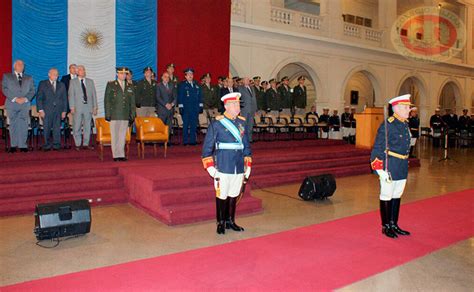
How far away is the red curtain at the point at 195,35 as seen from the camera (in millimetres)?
11141

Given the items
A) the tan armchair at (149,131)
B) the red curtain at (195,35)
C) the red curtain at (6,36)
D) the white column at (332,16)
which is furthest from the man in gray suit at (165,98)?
the white column at (332,16)

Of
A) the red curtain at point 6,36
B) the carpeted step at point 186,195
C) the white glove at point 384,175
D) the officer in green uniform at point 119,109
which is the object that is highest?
the red curtain at point 6,36

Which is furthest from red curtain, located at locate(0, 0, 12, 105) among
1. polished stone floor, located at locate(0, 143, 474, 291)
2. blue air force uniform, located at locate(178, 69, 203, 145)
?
polished stone floor, located at locate(0, 143, 474, 291)

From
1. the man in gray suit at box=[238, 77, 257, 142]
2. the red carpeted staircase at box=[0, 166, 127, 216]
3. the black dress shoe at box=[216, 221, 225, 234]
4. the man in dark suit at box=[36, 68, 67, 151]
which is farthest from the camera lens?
the man in gray suit at box=[238, 77, 257, 142]

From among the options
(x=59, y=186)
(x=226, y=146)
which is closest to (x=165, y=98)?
(x=59, y=186)

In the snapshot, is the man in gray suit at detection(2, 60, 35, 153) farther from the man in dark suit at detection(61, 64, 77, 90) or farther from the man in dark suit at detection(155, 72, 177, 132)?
the man in dark suit at detection(155, 72, 177, 132)

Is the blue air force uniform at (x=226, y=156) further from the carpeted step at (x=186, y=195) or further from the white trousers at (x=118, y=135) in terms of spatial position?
the white trousers at (x=118, y=135)

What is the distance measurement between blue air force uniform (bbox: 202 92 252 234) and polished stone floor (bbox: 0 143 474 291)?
19.3 inches

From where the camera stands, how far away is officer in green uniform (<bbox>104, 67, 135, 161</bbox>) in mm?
7578

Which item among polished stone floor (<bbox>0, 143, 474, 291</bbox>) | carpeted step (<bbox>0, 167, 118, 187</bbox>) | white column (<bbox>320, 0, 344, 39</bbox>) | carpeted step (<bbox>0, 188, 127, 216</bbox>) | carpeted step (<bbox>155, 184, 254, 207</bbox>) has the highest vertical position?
white column (<bbox>320, 0, 344, 39</bbox>)

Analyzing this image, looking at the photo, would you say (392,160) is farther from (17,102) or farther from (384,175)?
(17,102)

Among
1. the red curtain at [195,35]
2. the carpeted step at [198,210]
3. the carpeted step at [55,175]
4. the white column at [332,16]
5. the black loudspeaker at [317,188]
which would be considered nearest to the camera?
the carpeted step at [198,210]

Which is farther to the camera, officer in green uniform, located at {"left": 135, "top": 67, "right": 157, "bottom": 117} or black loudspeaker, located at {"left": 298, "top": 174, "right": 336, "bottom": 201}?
officer in green uniform, located at {"left": 135, "top": 67, "right": 157, "bottom": 117}

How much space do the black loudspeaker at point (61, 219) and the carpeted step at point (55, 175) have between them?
1817 mm
